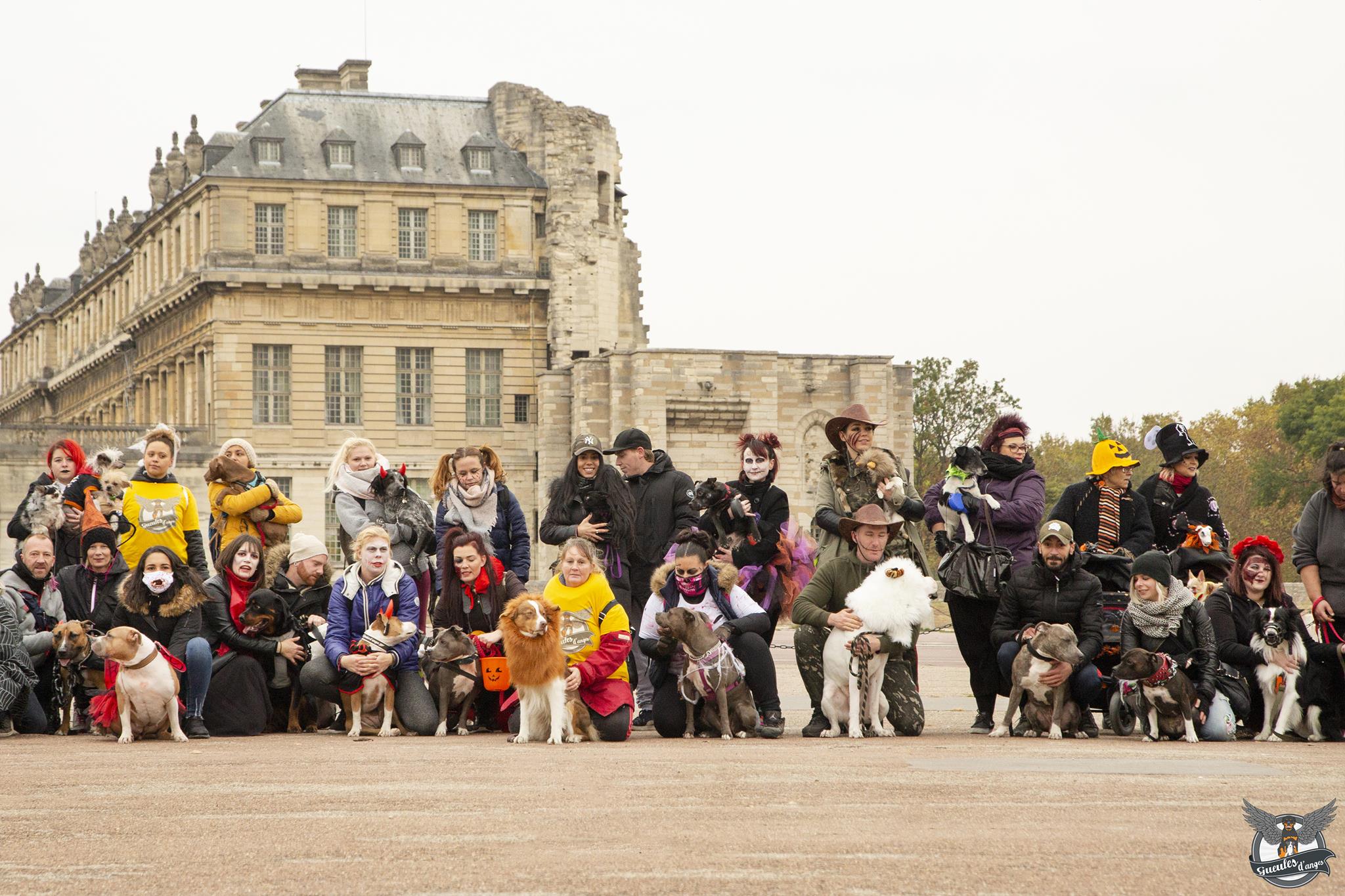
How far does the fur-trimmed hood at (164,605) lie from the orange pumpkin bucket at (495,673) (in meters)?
2.00

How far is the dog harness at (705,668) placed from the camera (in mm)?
11086

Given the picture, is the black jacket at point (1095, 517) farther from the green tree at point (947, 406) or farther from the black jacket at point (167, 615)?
the green tree at point (947, 406)

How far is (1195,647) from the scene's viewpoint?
36.7ft

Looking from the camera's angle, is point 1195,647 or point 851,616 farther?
point 1195,647

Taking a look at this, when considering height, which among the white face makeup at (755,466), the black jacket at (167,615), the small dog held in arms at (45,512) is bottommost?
the black jacket at (167,615)

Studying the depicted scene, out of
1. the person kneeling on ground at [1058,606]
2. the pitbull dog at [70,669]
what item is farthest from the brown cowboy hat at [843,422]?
the pitbull dog at [70,669]

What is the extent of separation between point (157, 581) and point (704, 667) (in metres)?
3.70

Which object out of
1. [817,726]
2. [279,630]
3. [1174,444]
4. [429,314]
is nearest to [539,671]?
[817,726]

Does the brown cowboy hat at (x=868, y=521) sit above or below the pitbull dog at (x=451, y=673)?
above

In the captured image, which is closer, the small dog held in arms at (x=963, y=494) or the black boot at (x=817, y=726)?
the black boot at (x=817, y=726)

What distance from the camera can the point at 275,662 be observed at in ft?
39.1

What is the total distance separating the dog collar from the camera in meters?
10.8

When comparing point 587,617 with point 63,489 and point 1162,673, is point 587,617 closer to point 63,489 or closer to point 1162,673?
point 1162,673

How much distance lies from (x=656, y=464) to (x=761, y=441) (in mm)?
893
